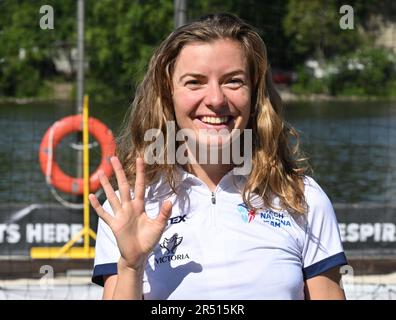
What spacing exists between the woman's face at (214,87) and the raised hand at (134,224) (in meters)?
0.23

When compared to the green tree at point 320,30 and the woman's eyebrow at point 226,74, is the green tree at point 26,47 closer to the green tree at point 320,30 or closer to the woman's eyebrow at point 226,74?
the green tree at point 320,30

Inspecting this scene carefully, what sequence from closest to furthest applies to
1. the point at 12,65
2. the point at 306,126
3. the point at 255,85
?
the point at 255,85, the point at 306,126, the point at 12,65

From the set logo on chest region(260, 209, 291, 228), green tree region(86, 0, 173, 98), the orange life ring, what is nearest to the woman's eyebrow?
logo on chest region(260, 209, 291, 228)

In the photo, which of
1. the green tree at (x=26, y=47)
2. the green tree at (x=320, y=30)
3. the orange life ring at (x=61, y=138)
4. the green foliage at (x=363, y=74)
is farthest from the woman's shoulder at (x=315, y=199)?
the green foliage at (x=363, y=74)

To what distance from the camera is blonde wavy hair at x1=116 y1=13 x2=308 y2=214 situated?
2.09 m

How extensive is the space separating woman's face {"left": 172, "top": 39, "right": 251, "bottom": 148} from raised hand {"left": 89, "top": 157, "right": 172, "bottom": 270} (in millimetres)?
229

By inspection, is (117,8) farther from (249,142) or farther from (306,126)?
(249,142)

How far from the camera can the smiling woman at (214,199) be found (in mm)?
1953

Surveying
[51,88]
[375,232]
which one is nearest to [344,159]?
[375,232]

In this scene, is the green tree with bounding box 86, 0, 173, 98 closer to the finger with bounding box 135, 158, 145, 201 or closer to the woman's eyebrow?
the woman's eyebrow

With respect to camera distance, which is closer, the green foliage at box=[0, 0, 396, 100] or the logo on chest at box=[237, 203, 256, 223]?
the logo on chest at box=[237, 203, 256, 223]

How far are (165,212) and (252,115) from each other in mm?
397

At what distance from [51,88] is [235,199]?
1274 cm

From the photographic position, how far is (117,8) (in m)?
14.9
